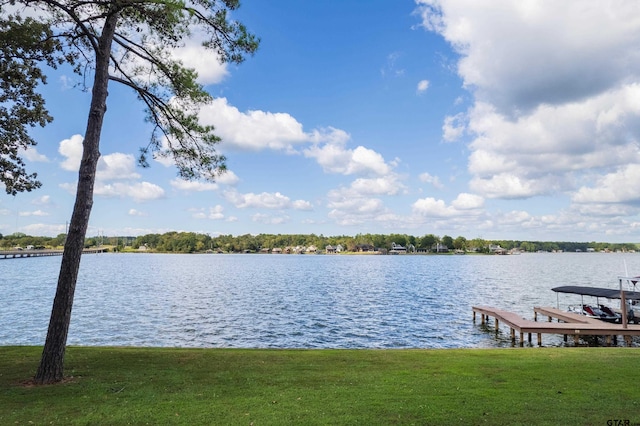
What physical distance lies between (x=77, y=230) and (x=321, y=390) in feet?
21.2

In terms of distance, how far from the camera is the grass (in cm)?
664

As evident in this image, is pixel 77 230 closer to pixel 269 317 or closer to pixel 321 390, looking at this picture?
pixel 321 390

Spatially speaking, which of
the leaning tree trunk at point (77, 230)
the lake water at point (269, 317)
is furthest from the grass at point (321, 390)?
the lake water at point (269, 317)

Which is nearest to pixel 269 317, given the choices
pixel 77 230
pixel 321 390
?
pixel 77 230

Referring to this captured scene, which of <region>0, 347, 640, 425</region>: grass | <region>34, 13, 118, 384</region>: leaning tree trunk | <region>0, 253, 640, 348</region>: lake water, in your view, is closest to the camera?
<region>0, 347, 640, 425</region>: grass

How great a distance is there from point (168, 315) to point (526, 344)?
2356 centimetres

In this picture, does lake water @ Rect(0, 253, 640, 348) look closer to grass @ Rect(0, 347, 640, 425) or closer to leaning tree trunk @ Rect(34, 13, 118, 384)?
grass @ Rect(0, 347, 640, 425)

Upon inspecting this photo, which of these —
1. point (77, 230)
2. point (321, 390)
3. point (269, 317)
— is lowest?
point (269, 317)

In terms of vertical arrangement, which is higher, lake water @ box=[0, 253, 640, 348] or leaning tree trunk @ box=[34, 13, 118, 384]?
leaning tree trunk @ box=[34, 13, 118, 384]

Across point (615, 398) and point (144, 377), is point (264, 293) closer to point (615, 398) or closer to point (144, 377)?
point (144, 377)

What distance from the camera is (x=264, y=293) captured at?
42719 millimetres

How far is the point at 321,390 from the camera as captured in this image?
8.17 m

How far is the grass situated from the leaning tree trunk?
61 cm

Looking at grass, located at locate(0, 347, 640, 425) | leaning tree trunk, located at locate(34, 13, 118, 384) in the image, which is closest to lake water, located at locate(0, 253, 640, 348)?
grass, located at locate(0, 347, 640, 425)
